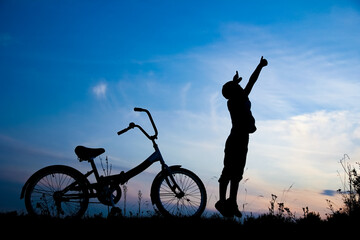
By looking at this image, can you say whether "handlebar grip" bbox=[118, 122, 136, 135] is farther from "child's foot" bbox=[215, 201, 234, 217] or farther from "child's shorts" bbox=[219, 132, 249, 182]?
"child's foot" bbox=[215, 201, 234, 217]

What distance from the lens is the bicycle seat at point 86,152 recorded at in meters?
6.28

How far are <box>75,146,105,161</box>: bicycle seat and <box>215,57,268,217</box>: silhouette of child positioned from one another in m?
2.73

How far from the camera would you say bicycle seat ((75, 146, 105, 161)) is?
6.28 metres

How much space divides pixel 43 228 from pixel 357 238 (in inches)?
205

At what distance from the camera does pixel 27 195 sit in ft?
19.4

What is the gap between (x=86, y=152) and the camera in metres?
6.29

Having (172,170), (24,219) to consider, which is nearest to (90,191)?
(24,219)

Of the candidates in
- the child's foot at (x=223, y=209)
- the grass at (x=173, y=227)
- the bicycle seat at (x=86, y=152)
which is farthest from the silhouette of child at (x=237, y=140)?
the bicycle seat at (x=86, y=152)

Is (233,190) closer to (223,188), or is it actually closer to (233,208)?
(223,188)

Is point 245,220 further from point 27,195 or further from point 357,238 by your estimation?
point 27,195

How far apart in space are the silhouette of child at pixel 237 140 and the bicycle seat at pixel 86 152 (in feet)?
8.95

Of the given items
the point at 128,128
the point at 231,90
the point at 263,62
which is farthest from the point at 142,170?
the point at 263,62

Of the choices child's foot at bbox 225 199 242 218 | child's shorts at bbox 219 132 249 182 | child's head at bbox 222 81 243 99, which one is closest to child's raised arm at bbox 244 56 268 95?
child's head at bbox 222 81 243 99

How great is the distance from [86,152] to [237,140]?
3143 mm
